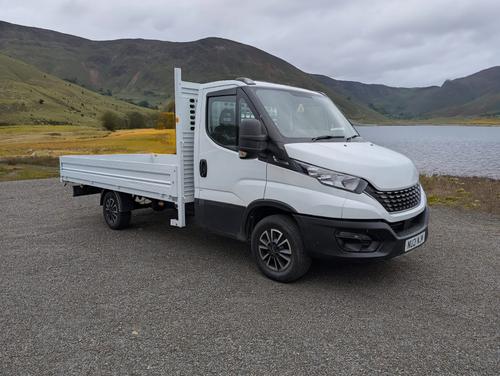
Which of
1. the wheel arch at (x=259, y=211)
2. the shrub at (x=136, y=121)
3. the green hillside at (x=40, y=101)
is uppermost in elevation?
the green hillside at (x=40, y=101)

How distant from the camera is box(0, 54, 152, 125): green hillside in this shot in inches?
4241

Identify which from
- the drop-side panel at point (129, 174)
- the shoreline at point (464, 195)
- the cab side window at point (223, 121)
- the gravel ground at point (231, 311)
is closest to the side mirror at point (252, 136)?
the cab side window at point (223, 121)

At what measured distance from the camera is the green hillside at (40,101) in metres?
108

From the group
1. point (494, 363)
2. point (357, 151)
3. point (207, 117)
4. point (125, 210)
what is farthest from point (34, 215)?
point (494, 363)

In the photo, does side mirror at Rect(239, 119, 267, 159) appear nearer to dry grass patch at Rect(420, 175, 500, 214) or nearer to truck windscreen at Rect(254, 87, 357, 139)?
truck windscreen at Rect(254, 87, 357, 139)

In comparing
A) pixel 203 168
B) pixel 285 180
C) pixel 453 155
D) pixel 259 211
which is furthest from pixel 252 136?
pixel 453 155

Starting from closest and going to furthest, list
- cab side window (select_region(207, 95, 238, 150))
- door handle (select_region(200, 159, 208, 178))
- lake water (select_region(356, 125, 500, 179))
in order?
cab side window (select_region(207, 95, 238, 150)), door handle (select_region(200, 159, 208, 178)), lake water (select_region(356, 125, 500, 179))

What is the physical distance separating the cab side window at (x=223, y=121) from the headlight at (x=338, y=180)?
4.07 feet

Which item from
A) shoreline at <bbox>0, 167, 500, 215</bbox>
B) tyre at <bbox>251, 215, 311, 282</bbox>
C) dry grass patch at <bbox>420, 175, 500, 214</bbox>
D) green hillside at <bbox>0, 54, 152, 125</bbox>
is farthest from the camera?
green hillside at <bbox>0, 54, 152, 125</bbox>

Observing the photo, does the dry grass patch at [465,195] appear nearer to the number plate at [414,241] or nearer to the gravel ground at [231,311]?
the gravel ground at [231,311]

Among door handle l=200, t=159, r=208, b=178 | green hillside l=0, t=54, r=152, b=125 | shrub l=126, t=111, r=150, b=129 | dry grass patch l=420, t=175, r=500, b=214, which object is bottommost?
dry grass patch l=420, t=175, r=500, b=214

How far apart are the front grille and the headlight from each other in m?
0.11

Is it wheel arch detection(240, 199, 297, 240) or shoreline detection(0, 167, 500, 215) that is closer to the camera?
wheel arch detection(240, 199, 297, 240)

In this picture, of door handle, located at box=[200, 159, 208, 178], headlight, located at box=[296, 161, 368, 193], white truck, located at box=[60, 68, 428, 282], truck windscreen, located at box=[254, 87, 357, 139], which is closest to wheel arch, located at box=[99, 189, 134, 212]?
white truck, located at box=[60, 68, 428, 282]
